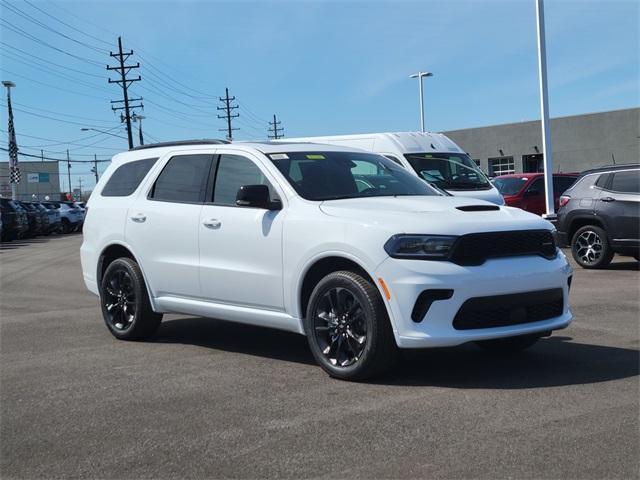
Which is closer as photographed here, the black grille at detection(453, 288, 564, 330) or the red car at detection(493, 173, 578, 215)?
the black grille at detection(453, 288, 564, 330)

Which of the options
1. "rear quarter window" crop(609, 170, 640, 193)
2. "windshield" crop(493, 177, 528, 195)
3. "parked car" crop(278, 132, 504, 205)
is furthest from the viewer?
"windshield" crop(493, 177, 528, 195)

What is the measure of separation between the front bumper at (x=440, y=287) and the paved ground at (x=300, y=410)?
14.6 inches

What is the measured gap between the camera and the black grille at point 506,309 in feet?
17.4

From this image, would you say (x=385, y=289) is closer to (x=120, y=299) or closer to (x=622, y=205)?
(x=120, y=299)

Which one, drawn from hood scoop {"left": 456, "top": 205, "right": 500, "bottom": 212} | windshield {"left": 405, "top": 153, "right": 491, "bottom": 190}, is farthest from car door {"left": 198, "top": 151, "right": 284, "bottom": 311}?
windshield {"left": 405, "top": 153, "right": 491, "bottom": 190}

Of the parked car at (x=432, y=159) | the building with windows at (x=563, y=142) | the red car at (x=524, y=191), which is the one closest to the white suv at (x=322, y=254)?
the parked car at (x=432, y=159)

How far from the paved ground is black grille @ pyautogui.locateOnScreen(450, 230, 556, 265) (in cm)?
88

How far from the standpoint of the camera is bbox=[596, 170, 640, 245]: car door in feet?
40.5

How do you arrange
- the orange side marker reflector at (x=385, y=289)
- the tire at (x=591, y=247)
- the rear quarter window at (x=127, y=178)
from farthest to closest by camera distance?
the tire at (x=591, y=247) < the rear quarter window at (x=127, y=178) < the orange side marker reflector at (x=385, y=289)

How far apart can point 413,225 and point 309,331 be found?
116cm

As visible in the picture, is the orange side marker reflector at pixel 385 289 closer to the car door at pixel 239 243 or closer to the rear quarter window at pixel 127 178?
the car door at pixel 239 243

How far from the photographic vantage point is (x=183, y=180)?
283 inches

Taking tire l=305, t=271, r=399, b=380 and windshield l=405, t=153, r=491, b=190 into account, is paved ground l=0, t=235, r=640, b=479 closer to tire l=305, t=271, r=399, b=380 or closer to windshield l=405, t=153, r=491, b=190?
tire l=305, t=271, r=399, b=380

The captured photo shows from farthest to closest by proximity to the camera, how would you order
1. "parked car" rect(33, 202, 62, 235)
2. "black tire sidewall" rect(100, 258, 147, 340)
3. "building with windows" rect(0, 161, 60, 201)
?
"building with windows" rect(0, 161, 60, 201) < "parked car" rect(33, 202, 62, 235) < "black tire sidewall" rect(100, 258, 147, 340)
